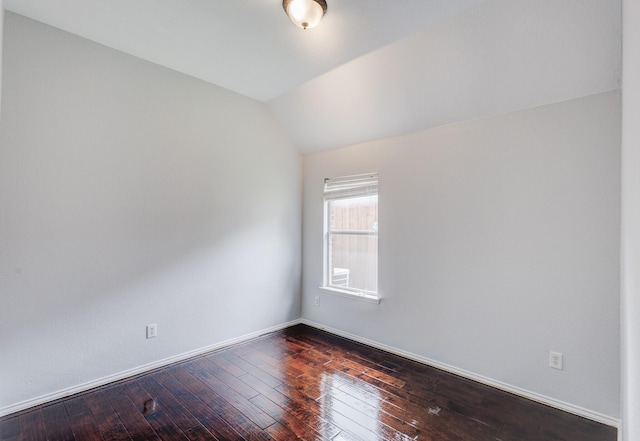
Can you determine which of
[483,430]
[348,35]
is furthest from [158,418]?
[348,35]

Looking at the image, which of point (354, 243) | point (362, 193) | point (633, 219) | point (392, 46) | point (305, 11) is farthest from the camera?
point (354, 243)

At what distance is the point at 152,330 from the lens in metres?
2.79

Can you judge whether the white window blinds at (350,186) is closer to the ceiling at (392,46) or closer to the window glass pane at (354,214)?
the window glass pane at (354,214)

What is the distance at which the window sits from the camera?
343 centimetres

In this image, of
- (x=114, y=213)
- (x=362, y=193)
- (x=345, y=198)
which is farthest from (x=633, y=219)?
(x=114, y=213)

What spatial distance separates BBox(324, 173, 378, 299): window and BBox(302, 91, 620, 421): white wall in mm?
162

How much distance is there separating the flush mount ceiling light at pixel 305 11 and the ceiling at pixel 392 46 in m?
0.10

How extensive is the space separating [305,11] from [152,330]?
2.78 metres

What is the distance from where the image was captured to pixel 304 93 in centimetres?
324

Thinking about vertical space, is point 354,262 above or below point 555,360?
above

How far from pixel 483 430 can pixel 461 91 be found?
2425 mm

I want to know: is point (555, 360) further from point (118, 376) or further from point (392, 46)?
point (118, 376)

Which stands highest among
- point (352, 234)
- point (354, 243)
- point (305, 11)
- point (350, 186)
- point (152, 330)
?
point (305, 11)

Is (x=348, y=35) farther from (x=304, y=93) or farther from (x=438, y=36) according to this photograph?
(x=304, y=93)
